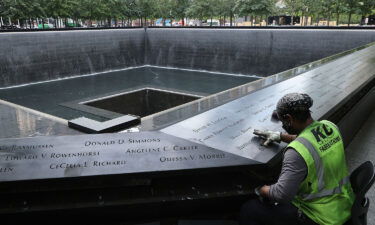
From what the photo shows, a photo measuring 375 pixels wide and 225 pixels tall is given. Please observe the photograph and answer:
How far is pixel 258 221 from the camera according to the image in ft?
6.46

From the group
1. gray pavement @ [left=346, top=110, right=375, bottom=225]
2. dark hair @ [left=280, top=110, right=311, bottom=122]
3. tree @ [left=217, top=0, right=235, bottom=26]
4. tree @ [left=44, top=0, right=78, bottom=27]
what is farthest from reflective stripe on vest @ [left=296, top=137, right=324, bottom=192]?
tree @ [left=217, top=0, right=235, bottom=26]

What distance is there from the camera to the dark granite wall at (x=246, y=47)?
1320 cm

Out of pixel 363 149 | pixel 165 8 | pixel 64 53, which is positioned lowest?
pixel 363 149

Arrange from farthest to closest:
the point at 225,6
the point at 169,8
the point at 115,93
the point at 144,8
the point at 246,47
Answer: the point at 169,8, the point at 144,8, the point at 225,6, the point at 246,47, the point at 115,93

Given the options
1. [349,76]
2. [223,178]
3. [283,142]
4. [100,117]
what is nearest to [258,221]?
[223,178]

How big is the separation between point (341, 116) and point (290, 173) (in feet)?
8.06

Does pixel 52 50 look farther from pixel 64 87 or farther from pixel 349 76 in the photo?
pixel 349 76

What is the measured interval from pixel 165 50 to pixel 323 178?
1684cm

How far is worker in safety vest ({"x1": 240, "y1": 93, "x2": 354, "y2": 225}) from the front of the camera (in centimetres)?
169

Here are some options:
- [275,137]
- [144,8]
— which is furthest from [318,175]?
[144,8]

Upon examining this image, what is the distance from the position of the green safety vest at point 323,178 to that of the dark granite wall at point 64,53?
43.3 feet

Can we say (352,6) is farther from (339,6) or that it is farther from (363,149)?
(363,149)

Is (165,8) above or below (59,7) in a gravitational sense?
above

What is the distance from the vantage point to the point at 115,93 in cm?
1130
